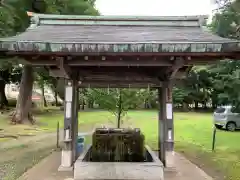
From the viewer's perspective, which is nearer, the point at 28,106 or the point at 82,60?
the point at 82,60

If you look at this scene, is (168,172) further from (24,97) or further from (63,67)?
(24,97)

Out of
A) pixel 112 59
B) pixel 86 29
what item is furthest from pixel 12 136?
pixel 112 59

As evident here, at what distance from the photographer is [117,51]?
6.59 m

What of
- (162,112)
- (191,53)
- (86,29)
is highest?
(86,29)

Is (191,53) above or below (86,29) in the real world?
below

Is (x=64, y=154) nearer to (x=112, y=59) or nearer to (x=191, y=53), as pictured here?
(x=112, y=59)

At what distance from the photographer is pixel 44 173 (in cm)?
873

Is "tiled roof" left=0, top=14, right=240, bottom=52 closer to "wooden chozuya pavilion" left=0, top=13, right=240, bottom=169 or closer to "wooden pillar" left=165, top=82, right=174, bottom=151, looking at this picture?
"wooden chozuya pavilion" left=0, top=13, right=240, bottom=169

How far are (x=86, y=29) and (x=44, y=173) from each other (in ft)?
13.2

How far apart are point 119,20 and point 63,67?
9.18ft

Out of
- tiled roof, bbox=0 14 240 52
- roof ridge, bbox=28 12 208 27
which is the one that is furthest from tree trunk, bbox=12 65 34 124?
tiled roof, bbox=0 14 240 52

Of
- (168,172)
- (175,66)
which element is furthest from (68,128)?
(175,66)

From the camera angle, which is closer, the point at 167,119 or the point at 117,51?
the point at 117,51

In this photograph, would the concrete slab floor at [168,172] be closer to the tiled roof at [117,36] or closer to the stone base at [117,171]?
the stone base at [117,171]
